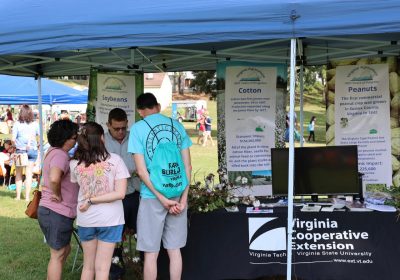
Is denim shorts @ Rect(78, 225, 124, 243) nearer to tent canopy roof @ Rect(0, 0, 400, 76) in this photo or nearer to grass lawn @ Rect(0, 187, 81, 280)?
tent canopy roof @ Rect(0, 0, 400, 76)

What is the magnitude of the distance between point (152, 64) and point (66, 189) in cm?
248

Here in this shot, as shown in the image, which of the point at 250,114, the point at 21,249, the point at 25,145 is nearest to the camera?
the point at 250,114

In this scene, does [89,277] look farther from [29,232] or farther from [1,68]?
[29,232]

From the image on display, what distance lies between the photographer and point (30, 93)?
12.4m

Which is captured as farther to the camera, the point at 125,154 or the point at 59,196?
the point at 125,154

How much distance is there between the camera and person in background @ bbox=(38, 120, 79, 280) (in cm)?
367

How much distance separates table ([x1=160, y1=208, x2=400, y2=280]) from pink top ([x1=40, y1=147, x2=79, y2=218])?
1.01 metres

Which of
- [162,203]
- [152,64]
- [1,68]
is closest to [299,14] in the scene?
[162,203]

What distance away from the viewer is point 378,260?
13.1 ft

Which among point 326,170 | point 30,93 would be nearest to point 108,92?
point 326,170

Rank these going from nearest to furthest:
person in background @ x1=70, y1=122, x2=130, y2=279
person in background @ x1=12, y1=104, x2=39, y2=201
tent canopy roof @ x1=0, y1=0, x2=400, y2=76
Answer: tent canopy roof @ x1=0, y1=0, x2=400, y2=76 < person in background @ x1=70, y1=122, x2=130, y2=279 < person in background @ x1=12, y1=104, x2=39, y2=201

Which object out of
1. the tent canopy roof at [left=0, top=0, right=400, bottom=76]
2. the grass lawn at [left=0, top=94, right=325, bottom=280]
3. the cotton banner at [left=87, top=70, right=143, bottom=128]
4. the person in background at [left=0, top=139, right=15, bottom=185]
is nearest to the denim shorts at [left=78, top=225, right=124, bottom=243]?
the tent canopy roof at [left=0, top=0, right=400, bottom=76]

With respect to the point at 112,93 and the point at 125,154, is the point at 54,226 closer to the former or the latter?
the point at 125,154

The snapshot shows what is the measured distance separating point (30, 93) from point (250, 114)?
859 centimetres
